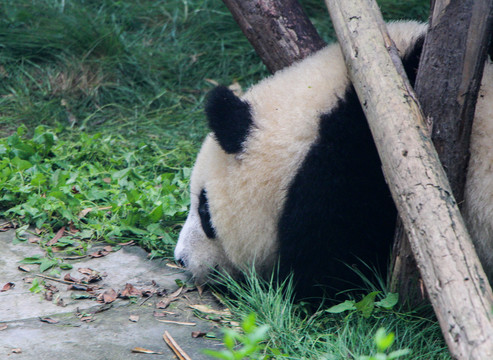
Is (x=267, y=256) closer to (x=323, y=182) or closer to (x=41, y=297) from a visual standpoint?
(x=323, y=182)

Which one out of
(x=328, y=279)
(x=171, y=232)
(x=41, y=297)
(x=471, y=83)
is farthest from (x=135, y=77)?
(x=471, y=83)

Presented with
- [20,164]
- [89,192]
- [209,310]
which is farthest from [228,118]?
[20,164]

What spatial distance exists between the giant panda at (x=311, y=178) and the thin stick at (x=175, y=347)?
1.71ft

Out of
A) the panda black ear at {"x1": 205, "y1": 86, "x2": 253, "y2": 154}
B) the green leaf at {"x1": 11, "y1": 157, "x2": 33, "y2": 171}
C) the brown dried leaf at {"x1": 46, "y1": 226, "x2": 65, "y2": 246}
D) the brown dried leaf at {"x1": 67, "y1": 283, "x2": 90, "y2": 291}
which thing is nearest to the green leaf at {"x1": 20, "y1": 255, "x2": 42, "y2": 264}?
the brown dried leaf at {"x1": 46, "y1": 226, "x2": 65, "y2": 246}

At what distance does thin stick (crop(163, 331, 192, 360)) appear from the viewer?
2357mm

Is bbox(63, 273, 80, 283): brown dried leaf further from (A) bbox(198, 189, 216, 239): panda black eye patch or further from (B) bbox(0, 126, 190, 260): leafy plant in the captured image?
(A) bbox(198, 189, 216, 239): panda black eye patch

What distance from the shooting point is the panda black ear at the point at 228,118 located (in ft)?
8.35

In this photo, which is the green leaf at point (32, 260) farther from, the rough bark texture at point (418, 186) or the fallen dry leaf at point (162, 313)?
the rough bark texture at point (418, 186)

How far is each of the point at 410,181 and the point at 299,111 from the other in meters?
0.76

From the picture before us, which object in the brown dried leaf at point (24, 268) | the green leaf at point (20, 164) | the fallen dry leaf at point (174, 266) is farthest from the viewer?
the green leaf at point (20, 164)

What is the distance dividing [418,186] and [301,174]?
0.66 m

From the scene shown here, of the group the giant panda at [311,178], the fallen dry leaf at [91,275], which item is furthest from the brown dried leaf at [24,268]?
the giant panda at [311,178]

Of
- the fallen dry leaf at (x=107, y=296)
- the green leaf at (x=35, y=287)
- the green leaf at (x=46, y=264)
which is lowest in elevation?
the fallen dry leaf at (x=107, y=296)

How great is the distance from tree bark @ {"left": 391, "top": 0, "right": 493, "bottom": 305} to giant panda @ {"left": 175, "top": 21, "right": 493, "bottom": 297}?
151mm
